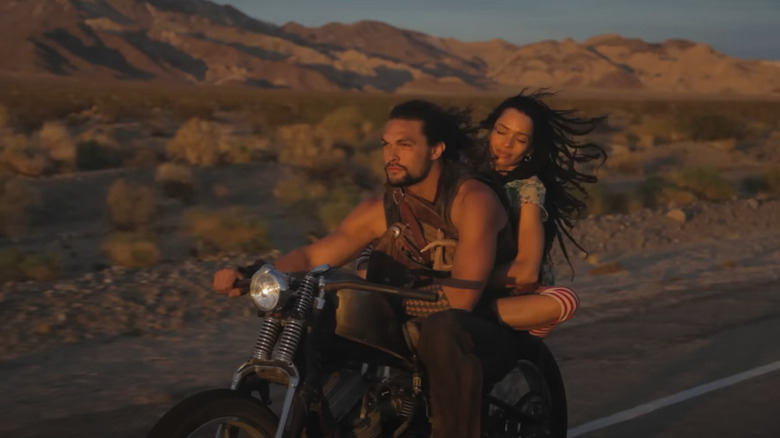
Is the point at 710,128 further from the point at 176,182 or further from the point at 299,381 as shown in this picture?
the point at 299,381

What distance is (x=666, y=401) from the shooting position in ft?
23.9

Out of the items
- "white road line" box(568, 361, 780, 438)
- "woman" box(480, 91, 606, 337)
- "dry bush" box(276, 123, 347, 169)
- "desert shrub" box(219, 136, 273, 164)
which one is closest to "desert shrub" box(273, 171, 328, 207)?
"dry bush" box(276, 123, 347, 169)

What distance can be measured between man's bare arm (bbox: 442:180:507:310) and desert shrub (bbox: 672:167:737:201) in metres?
19.2

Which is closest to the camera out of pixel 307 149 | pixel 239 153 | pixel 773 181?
pixel 773 181

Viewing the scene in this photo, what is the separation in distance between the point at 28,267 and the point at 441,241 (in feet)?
28.7

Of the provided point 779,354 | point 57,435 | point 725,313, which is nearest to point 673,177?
point 725,313

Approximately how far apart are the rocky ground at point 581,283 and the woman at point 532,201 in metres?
4.59

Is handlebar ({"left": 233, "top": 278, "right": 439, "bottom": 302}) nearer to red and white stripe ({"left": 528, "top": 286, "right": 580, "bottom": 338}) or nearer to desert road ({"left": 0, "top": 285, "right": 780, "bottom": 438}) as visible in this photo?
red and white stripe ({"left": 528, "top": 286, "right": 580, "bottom": 338})

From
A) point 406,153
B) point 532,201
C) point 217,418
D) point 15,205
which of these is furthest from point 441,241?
point 15,205

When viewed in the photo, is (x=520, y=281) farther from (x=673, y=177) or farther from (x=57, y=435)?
(x=673, y=177)

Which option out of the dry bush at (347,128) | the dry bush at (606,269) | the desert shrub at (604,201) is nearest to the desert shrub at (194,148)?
the dry bush at (347,128)

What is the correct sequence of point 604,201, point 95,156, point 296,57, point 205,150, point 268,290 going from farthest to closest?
1. point 296,57
2. point 205,150
3. point 95,156
4. point 604,201
5. point 268,290

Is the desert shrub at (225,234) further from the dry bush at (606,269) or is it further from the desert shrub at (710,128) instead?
the desert shrub at (710,128)

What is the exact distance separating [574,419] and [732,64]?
17380 centimetres
